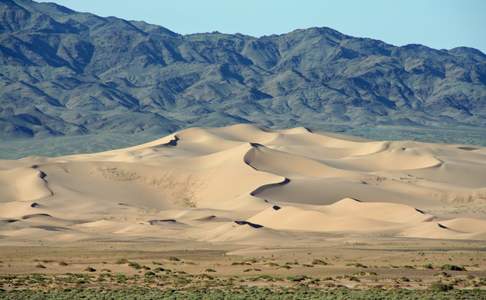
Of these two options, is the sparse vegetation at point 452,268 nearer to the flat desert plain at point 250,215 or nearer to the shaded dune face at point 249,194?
the flat desert plain at point 250,215

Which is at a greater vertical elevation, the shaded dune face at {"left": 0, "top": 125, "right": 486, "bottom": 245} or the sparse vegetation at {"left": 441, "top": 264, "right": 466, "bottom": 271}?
the shaded dune face at {"left": 0, "top": 125, "right": 486, "bottom": 245}

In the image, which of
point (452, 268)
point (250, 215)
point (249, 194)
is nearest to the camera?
point (452, 268)

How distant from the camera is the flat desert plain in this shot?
38938 mm

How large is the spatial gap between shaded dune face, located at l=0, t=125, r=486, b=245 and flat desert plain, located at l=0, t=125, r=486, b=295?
0.56ft

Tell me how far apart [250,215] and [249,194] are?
29.3 feet

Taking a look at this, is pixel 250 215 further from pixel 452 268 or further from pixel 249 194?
pixel 452 268

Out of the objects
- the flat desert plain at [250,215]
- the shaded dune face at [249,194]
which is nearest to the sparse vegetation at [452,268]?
the flat desert plain at [250,215]

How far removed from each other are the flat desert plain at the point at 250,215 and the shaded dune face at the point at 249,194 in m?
0.17

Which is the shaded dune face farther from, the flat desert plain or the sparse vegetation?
the sparse vegetation

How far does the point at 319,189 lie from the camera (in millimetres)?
87188

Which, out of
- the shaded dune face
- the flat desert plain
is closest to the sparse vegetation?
the flat desert plain

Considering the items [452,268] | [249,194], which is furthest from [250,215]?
[452,268]

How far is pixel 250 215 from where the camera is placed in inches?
3051

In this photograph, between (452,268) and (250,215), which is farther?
(250,215)
